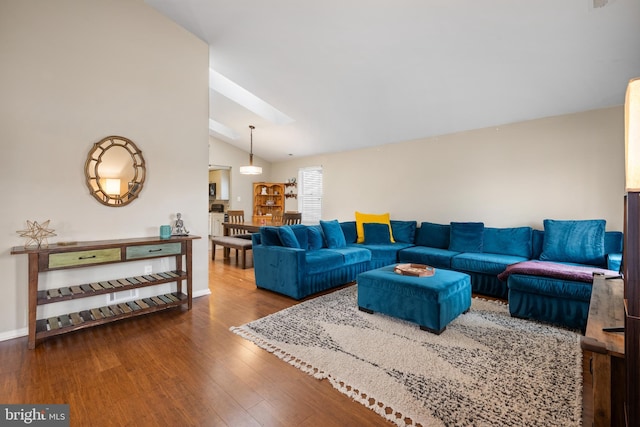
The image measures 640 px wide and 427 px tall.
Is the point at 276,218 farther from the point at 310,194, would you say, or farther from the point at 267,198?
the point at 267,198

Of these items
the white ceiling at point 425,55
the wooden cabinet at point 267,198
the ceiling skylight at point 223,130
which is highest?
the ceiling skylight at point 223,130

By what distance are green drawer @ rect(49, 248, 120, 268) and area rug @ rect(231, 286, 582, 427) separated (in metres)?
1.35

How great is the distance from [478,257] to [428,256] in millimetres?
657

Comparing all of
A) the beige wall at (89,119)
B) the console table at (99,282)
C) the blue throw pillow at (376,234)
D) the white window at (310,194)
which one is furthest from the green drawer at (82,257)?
the white window at (310,194)

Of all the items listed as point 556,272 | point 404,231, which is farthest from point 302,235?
point 556,272

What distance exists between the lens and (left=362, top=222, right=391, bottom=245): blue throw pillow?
505 cm

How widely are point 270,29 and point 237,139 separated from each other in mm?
4143

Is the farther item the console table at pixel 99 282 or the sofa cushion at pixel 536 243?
the sofa cushion at pixel 536 243

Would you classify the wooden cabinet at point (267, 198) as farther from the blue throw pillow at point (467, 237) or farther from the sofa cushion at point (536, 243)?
the sofa cushion at point (536, 243)

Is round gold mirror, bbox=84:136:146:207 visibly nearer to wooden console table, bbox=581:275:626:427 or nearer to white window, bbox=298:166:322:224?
wooden console table, bbox=581:275:626:427

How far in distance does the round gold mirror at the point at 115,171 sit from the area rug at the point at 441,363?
72.9 inches

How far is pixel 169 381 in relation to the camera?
1.89 m

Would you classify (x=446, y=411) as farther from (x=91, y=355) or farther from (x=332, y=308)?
(x=91, y=355)

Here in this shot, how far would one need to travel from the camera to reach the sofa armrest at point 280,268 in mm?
3441
